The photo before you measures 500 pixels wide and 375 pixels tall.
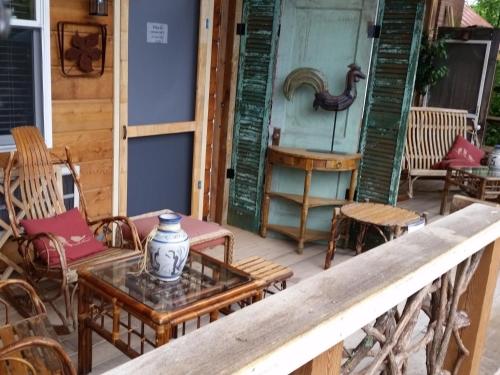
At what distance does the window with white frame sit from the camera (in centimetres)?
306

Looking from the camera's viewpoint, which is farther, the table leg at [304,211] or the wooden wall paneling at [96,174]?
the table leg at [304,211]

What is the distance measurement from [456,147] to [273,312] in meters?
5.71

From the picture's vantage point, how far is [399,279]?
1.27 m

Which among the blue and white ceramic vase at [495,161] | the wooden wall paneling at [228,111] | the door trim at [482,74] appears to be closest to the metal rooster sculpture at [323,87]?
the wooden wall paneling at [228,111]

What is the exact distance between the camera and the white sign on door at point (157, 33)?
3.83 metres

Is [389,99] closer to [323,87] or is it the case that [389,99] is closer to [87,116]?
[323,87]

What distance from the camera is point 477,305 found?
6.39 feet

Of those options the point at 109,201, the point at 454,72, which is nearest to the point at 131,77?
the point at 109,201

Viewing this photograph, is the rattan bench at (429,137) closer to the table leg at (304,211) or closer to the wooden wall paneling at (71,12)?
the table leg at (304,211)

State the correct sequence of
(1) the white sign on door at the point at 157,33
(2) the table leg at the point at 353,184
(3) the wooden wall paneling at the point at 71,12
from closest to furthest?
(3) the wooden wall paneling at the point at 71,12 → (1) the white sign on door at the point at 157,33 → (2) the table leg at the point at 353,184

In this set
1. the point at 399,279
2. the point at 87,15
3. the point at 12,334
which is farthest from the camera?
the point at 87,15

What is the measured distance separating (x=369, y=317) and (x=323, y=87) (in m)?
3.29

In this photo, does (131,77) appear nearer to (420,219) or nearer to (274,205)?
(274,205)

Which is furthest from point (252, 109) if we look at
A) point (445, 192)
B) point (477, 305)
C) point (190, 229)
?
point (477, 305)
